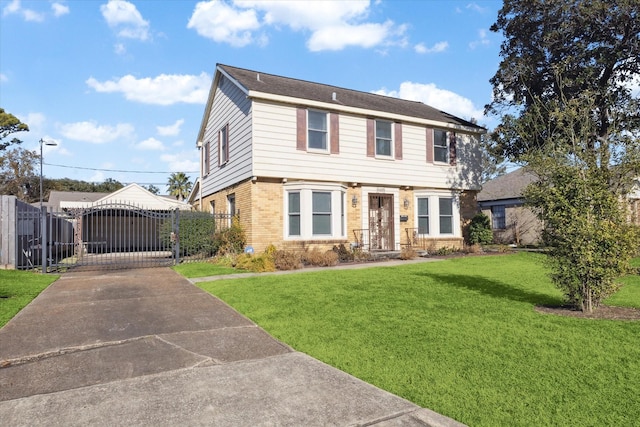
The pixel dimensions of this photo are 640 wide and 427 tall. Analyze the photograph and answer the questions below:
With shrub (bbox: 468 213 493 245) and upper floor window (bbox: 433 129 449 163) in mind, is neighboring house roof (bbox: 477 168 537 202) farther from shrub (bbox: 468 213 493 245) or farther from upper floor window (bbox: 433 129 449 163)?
upper floor window (bbox: 433 129 449 163)

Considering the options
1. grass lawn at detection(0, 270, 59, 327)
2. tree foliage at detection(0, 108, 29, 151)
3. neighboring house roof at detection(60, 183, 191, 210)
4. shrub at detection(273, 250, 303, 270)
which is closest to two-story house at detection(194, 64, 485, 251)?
shrub at detection(273, 250, 303, 270)

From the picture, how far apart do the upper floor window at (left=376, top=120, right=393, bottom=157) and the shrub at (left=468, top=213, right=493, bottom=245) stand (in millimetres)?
5469

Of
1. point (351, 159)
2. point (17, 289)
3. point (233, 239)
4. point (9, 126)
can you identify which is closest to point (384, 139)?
point (351, 159)

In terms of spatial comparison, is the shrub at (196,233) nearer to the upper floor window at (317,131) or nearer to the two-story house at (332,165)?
the two-story house at (332,165)

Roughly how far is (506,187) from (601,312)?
23244 mm

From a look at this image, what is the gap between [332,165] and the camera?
1546 cm

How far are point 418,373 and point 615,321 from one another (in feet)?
12.2

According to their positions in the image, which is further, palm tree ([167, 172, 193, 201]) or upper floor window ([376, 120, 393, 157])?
palm tree ([167, 172, 193, 201])

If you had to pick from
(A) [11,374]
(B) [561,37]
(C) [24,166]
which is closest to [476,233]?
(B) [561,37]

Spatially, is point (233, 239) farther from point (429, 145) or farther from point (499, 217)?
point (499, 217)

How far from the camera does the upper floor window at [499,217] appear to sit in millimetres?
26531

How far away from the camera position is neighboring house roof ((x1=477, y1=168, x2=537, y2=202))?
26.3 meters

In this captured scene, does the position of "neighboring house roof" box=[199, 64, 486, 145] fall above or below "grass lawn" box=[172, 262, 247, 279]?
above

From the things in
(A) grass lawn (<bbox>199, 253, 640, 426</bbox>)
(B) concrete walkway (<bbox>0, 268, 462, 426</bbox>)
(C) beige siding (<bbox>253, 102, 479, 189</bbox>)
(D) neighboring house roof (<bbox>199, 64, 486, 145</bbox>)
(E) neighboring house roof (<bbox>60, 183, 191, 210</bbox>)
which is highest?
(D) neighboring house roof (<bbox>199, 64, 486, 145</bbox>)
